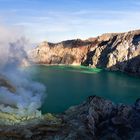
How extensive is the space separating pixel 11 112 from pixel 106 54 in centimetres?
13962

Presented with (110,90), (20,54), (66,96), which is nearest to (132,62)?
(110,90)

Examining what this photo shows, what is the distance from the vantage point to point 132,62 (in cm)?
15425

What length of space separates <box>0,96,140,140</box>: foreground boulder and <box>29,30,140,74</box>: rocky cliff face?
343ft

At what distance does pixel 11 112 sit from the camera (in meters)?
42.3

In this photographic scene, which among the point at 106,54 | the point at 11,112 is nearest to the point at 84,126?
the point at 11,112

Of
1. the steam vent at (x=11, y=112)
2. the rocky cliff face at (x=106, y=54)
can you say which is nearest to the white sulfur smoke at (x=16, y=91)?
the steam vent at (x=11, y=112)

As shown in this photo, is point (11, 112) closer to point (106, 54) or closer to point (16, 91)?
point (16, 91)

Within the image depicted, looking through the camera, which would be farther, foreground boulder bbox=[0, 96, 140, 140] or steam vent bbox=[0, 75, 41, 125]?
steam vent bbox=[0, 75, 41, 125]

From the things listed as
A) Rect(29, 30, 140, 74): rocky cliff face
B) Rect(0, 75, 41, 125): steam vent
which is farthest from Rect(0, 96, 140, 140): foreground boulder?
Rect(29, 30, 140, 74): rocky cliff face

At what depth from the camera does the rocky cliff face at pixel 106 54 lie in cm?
15925

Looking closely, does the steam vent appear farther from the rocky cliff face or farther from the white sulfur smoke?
the rocky cliff face

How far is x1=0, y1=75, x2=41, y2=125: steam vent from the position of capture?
39.0 metres

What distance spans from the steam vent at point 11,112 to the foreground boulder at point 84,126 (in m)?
3.27

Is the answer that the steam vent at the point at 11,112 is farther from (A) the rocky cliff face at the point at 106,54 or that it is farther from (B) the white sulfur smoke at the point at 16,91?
(A) the rocky cliff face at the point at 106,54
